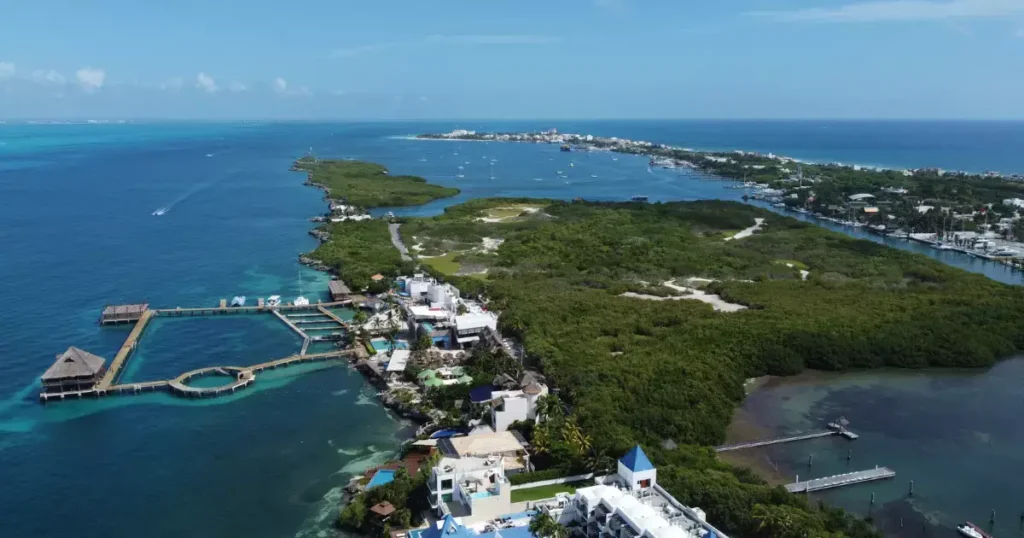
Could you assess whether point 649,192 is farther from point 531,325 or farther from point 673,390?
point 673,390

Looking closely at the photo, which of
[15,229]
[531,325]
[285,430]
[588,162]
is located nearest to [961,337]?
[531,325]

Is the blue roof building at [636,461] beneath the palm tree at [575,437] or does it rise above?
above

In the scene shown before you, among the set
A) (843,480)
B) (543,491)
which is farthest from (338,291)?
(843,480)

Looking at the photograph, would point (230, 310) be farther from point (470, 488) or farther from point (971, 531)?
point (971, 531)

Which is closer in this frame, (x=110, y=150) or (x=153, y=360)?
(x=153, y=360)

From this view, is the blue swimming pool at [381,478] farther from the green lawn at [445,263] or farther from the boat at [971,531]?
the green lawn at [445,263]

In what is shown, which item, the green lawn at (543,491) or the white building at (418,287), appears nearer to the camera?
the green lawn at (543,491)

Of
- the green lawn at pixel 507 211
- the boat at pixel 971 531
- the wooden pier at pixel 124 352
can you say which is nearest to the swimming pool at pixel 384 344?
the wooden pier at pixel 124 352
